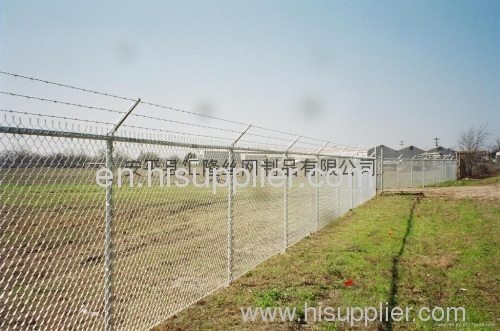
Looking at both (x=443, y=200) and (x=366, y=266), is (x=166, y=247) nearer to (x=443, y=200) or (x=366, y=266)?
(x=366, y=266)

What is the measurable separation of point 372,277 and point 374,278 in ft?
0.15

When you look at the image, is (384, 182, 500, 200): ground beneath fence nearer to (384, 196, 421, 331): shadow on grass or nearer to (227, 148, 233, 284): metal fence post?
(384, 196, 421, 331): shadow on grass

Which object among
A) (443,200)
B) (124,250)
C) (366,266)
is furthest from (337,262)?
(443,200)

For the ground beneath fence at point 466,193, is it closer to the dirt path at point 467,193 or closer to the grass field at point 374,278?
the dirt path at point 467,193

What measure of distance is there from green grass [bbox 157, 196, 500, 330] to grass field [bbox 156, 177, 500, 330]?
0.01 m

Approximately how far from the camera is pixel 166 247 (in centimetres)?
822

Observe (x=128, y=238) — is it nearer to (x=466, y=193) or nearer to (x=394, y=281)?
(x=394, y=281)

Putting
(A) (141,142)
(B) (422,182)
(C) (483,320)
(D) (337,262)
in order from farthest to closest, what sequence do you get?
(B) (422,182) → (D) (337,262) → (C) (483,320) → (A) (141,142)

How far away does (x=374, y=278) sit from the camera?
5.54m

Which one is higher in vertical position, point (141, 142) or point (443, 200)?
point (141, 142)

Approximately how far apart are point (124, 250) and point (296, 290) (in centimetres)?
442

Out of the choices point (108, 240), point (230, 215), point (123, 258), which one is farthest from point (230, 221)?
point (123, 258)

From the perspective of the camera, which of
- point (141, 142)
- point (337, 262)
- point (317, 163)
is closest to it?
point (141, 142)

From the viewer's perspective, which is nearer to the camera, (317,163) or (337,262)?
(337,262)
